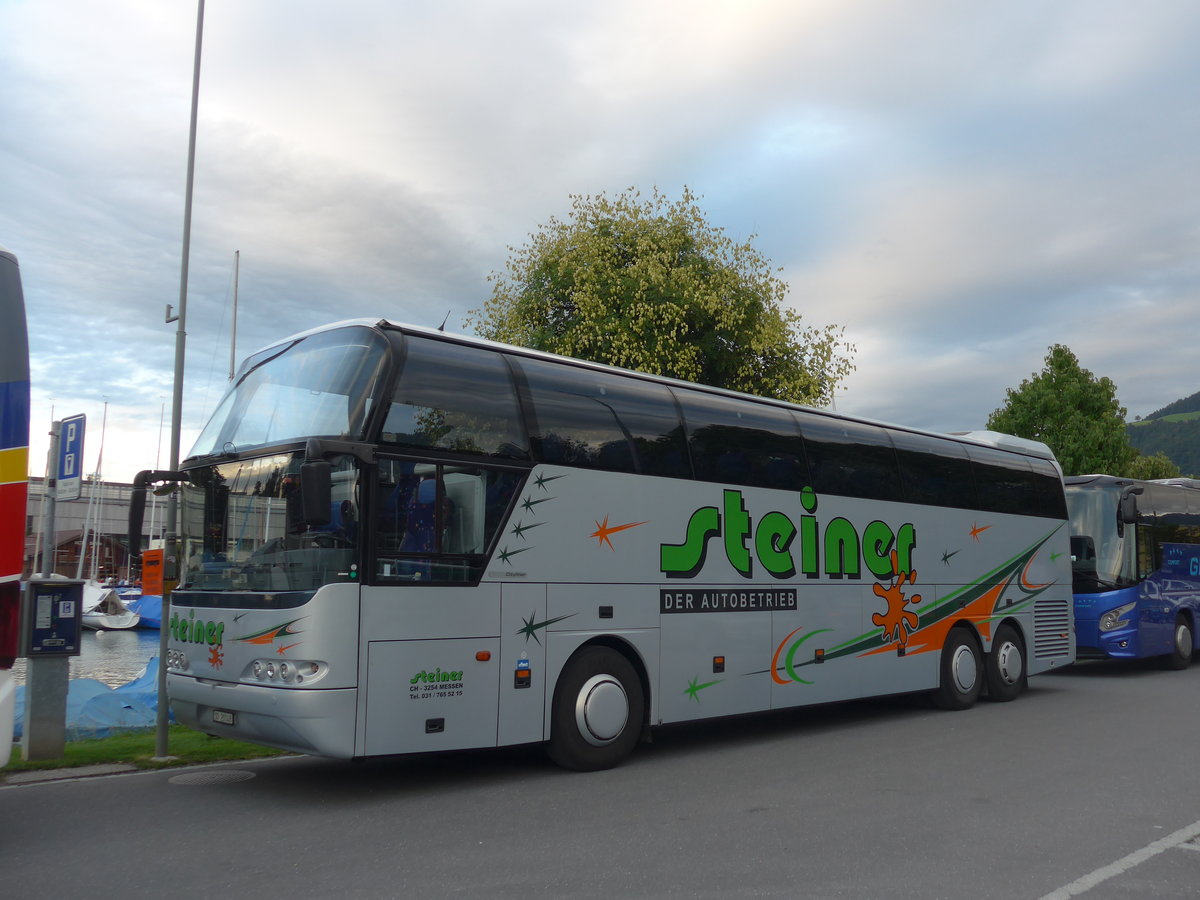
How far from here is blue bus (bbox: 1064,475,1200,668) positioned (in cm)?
1842

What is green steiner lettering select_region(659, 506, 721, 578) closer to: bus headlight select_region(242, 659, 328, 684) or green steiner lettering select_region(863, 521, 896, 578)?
green steiner lettering select_region(863, 521, 896, 578)

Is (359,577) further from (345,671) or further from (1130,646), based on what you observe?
(1130,646)

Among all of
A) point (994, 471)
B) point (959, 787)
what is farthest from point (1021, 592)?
point (959, 787)

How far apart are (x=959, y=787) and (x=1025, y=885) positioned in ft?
9.42

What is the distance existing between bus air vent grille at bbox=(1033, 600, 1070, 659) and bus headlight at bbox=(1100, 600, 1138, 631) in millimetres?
2427

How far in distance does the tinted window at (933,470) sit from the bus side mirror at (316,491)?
843 centimetres

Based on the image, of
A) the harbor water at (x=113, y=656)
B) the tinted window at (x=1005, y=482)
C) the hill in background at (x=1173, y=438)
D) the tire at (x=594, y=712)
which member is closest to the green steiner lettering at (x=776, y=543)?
the tire at (x=594, y=712)

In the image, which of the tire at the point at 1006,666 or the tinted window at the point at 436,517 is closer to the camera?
the tinted window at the point at 436,517

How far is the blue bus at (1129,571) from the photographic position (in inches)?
725

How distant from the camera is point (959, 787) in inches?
331

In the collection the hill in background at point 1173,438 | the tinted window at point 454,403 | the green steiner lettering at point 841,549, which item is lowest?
the green steiner lettering at point 841,549

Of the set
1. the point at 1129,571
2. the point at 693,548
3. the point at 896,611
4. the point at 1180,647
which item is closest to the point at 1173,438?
the point at 1180,647

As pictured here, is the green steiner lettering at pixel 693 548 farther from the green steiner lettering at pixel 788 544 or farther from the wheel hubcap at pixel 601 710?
the wheel hubcap at pixel 601 710

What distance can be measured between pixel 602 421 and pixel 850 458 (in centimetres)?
421
